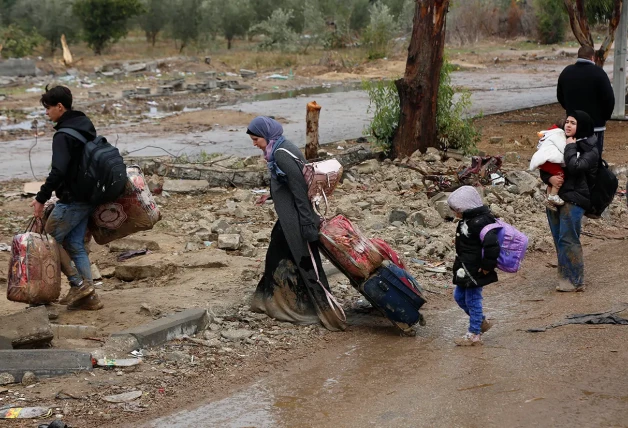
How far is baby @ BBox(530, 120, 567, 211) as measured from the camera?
728 cm

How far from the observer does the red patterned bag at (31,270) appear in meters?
6.65

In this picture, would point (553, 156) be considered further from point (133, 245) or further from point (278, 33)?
point (278, 33)

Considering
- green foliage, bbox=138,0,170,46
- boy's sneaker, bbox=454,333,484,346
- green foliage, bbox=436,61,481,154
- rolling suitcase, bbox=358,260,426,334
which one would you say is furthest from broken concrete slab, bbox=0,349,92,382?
green foliage, bbox=138,0,170,46

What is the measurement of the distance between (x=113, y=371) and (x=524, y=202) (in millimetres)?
6473

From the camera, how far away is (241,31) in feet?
143

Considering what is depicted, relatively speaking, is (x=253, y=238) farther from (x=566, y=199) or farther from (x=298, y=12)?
(x=298, y=12)

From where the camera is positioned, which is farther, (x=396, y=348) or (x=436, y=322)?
(x=436, y=322)

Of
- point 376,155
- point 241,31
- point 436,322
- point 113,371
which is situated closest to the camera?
point 113,371

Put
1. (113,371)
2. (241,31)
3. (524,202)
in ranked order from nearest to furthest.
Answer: (113,371) → (524,202) → (241,31)

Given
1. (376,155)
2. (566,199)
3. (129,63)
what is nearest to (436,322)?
(566,199)

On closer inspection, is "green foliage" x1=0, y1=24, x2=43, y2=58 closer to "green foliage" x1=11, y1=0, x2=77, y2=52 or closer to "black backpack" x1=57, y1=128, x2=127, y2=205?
"green foliage" x1=11, y1=0, x2=77, y2=52

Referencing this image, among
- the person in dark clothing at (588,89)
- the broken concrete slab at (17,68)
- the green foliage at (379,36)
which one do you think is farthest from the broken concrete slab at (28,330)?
the green foliage at (379,36)

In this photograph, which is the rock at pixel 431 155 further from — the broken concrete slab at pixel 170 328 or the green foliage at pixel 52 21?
the green foliage at pixel 52 21

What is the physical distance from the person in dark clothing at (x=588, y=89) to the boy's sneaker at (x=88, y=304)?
5294mm
